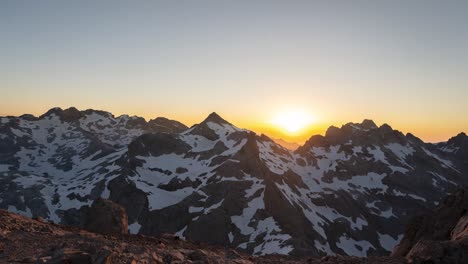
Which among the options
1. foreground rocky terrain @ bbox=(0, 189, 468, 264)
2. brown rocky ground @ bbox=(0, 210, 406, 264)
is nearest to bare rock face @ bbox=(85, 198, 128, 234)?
foreground rocky terrain @ bbox=(0, 189, 468, 264)

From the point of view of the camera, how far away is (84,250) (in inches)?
682

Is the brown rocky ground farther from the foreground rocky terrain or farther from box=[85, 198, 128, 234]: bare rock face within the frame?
box=[85, 198, 128, 234]: bare rock face

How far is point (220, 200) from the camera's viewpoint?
180 m

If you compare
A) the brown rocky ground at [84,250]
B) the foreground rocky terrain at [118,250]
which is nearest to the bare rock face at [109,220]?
the foreground rocky terrain at [118,250]

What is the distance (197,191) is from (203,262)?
6888 inches

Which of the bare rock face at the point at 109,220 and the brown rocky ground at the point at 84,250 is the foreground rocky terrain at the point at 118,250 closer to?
the brown rocky ground at the point at 84,250

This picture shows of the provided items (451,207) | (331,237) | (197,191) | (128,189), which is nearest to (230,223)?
(197,191)

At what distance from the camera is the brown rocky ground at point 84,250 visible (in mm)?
16375

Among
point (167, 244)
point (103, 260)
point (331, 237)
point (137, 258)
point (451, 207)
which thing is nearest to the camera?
point (103, 260)

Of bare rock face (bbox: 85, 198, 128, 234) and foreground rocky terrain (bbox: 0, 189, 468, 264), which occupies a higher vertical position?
foreground rocky terrain (bbox: 0, 189, 468, 264)

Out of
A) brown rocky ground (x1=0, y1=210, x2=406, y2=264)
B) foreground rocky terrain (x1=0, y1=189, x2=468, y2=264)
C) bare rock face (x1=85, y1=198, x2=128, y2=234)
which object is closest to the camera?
brown rocky ground (x1=0, y1=210, x2=406, y2=264)

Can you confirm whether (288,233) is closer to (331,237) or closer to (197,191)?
(331,237)

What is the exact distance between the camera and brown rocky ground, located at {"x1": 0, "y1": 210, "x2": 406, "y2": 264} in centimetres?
1638

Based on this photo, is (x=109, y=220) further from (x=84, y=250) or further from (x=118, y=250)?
(x=84, y=250)
